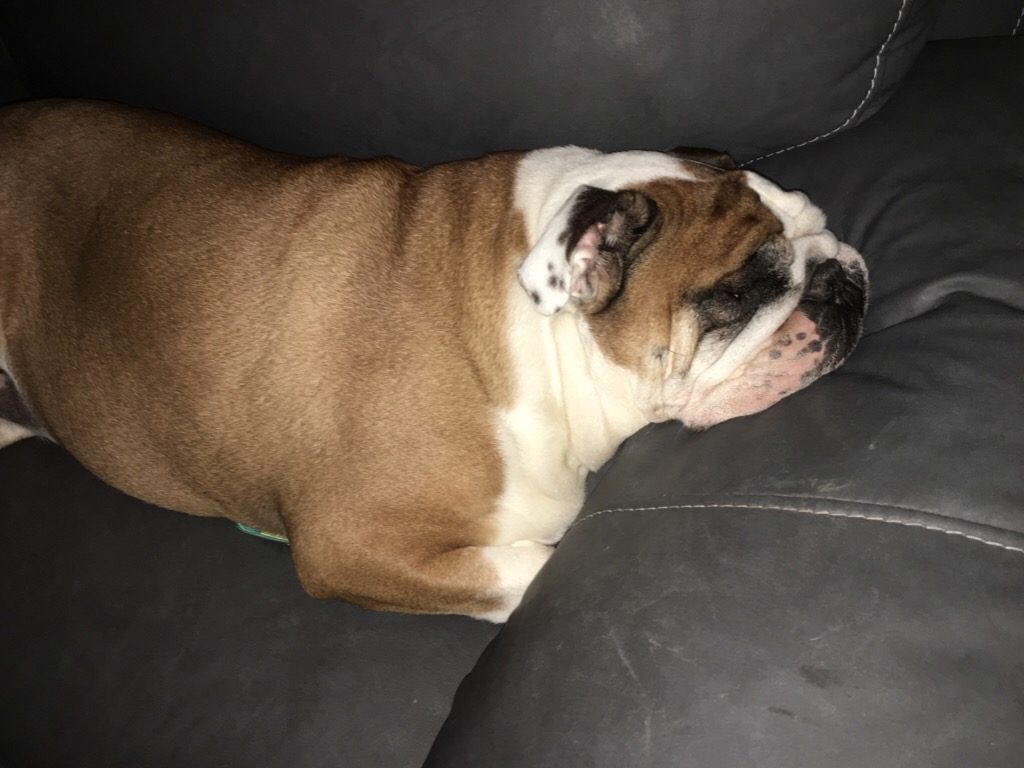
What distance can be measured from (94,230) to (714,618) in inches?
71.7

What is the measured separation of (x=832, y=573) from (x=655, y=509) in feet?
1.23

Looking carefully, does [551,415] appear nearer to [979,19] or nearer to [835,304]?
[835,304]

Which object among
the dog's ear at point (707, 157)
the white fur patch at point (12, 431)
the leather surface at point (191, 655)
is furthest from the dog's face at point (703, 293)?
the white fur patch at point (12, 431)

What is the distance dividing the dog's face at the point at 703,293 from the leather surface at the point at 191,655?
2.58 feet

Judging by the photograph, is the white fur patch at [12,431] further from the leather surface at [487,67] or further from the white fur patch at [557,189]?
the white fur patch at [557,189]

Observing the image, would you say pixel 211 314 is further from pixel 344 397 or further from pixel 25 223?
pixel 25 223

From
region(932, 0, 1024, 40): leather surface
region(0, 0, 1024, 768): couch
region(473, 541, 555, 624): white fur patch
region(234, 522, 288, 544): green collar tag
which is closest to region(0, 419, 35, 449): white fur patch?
region(0, 0, 1024, 768): couch

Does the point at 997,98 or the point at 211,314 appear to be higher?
the point at 997,98

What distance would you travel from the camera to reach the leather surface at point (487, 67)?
2049mm

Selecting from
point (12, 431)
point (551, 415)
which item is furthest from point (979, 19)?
point (12, 431)

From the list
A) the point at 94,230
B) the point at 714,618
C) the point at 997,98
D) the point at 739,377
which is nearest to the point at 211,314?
the point at 94,230

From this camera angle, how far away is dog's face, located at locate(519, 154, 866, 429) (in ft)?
5.96

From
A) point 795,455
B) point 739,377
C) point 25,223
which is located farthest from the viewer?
point 25,223

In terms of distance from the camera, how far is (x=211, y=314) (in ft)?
6.96
